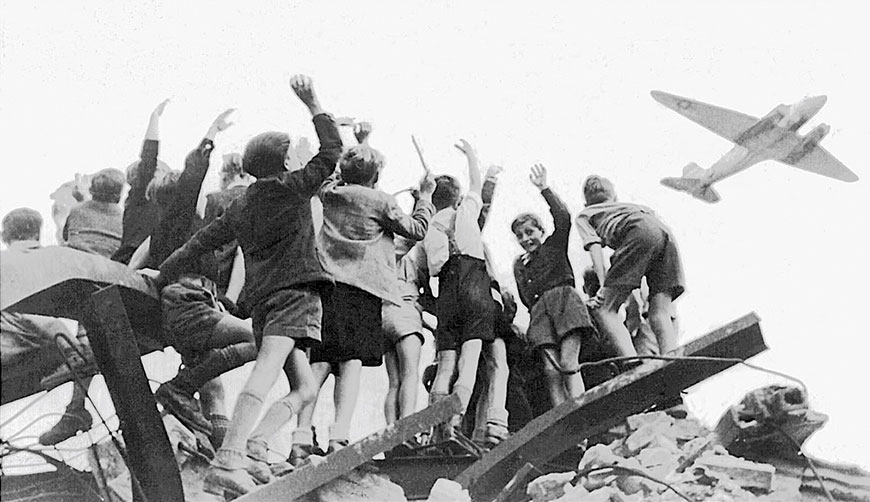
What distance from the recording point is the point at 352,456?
23.0 feet

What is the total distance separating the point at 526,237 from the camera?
8391mm

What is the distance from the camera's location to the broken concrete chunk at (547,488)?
709 cm

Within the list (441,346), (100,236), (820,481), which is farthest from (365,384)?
(820,481)

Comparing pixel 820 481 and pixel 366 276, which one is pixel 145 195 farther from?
pixel 820 481

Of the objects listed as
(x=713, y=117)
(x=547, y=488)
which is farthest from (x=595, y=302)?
(x=713, y=117)

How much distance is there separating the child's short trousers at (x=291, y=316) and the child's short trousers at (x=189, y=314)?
1.26ft

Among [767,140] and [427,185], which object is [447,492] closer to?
[427,185]

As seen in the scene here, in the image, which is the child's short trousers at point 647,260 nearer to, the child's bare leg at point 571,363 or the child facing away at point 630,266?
the child facing away at point 630,266

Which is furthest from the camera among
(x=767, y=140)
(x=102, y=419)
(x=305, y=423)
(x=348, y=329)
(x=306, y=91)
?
(x=767, y=140)

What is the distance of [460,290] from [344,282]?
0.88 meters

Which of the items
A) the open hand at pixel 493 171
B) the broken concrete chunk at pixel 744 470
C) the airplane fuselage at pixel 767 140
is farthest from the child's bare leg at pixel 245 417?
the airplane fuselage at pixel 767 140

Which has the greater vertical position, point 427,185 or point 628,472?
point 427,185

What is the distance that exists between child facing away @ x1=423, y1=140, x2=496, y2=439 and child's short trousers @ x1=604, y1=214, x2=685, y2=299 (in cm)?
70

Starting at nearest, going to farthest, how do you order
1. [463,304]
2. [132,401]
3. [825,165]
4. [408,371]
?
[132,401], [408,371], [463,304], [825,165]
